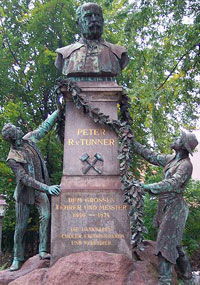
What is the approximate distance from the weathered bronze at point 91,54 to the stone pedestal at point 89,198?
55 centimetres

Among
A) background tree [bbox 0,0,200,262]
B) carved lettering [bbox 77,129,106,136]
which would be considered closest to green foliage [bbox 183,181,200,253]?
background tree [bbox 0,0,200,262]

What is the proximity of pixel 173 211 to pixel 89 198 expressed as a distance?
4.11ft

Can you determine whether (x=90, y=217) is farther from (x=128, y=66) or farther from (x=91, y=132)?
(x=128, y=66)

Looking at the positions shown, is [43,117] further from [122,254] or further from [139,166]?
[122,254]

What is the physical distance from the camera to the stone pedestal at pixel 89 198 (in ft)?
20.5

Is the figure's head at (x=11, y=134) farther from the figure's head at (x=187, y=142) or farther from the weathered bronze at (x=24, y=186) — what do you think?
the figure's head at (x=187, y=142)

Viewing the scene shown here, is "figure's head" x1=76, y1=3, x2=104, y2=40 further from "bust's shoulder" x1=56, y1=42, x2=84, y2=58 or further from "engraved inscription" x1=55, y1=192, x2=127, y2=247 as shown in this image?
"engraved inscription" x1=55, y1=192, x2=127, y2=247

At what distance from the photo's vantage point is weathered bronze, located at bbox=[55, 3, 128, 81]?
727 centimetres

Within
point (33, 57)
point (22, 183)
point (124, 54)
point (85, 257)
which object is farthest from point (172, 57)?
point (85, 257)

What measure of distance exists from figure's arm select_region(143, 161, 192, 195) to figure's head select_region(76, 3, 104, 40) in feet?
9.22

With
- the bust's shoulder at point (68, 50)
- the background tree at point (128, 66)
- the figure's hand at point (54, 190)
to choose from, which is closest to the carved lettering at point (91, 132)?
the figure's hand at point (54, 190)

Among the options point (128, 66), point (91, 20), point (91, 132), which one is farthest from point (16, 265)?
point (128, 66)

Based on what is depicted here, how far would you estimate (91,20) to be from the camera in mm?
7336

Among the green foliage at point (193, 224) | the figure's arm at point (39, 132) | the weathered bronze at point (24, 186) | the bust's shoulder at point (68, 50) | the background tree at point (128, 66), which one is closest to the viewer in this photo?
the weathered bronze at point (24, 186)
